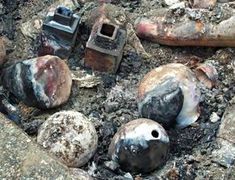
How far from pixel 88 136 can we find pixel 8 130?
35cm

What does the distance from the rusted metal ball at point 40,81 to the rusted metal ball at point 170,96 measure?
37 centimetres

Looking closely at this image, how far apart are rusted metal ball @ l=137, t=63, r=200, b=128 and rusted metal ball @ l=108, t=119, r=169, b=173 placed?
137 millimetres

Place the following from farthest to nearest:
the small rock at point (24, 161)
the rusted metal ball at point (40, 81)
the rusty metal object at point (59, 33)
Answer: the rusty metal object at point (59, 33) → the rusted metal ball at point (40, 81) → the small rock at point (24, 161)

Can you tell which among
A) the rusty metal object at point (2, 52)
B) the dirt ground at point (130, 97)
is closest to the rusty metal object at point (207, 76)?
the dirt ground at point (130, 97)

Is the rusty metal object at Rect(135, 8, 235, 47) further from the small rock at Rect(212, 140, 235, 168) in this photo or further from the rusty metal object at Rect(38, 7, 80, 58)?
the small rock at Rect(212, 140, 235, 168)

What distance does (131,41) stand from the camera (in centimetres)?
328

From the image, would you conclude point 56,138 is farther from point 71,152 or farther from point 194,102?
point 194,102

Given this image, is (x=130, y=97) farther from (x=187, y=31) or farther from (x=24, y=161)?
(x=24, y=161)

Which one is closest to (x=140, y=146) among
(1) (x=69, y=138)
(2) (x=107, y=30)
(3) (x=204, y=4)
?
(1) (x=69, y=138)

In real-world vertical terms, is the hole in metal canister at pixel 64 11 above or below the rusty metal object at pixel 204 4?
below

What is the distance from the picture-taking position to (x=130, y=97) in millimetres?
3041

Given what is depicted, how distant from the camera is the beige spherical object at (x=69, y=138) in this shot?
8.59 ft

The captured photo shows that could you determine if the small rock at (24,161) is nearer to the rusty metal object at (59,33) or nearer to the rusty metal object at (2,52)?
the rusty metal object at (2,52)

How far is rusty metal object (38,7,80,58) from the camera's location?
314 cm
